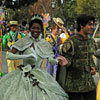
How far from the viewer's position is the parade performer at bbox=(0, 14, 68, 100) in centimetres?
351

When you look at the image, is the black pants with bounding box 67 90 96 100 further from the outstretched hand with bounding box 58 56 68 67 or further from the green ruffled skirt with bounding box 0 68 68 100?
the outstretched hand with bounding box 58 56 68 67

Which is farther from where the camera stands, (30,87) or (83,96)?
(83,96)

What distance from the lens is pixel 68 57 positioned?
357 cm

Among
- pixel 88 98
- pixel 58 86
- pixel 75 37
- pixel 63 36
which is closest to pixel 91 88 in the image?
pixel 88 98

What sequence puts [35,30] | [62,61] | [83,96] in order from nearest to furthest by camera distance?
1. [62,61]
2. [83,96]
3. [35,30]

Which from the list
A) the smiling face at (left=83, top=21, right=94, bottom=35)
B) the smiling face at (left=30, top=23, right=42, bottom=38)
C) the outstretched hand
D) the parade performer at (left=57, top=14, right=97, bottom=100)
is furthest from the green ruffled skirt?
the smiling face at (left=83, top=21, right=94, bottom=35)

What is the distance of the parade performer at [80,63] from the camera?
356cm

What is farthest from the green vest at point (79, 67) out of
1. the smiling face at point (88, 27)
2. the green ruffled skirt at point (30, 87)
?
the green ruffled skirt at point (30, 87)

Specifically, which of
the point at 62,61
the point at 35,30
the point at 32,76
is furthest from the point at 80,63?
the point at 35,30

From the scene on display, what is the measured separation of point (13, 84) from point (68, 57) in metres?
0.81

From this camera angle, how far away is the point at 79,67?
11.7 feet

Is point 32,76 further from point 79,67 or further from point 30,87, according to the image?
point 79,67

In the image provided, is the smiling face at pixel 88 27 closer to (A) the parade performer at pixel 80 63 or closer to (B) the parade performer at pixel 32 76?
(A) the parade performer at pixel 80 63

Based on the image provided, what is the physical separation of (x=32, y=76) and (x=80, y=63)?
67 cm
